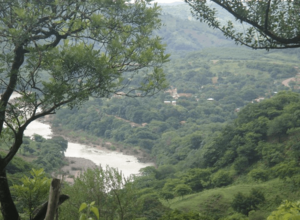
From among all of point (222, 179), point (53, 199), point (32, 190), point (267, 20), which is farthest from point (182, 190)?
point (53, 199)

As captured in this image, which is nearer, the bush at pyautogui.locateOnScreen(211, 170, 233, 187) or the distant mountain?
the bush at pyautogui.locateOnScreen(211, 170, 233, 187)

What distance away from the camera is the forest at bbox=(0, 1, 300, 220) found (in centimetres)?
543

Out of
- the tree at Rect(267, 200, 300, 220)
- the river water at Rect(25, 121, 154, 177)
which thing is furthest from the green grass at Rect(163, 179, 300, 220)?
the river water at Rect(25, 121, 154, 177)

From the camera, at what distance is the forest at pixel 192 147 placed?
17.8 ft

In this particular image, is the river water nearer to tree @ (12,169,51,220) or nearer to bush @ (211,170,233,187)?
bush @ (211,170,233,187)

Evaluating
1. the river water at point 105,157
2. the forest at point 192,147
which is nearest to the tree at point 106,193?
the forest at point 192,147

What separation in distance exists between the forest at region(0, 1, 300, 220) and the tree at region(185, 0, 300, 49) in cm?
99

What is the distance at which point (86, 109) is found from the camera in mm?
50781

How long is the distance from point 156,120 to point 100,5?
142 ft

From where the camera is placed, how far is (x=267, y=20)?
162 inches

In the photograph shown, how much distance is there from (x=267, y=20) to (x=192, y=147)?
29.8 metres

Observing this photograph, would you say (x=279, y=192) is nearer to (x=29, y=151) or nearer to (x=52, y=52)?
(x=52, y=52)

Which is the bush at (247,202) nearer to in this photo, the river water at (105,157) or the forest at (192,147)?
the forest at (192,147)

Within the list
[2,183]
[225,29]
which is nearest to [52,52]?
[2,183]
